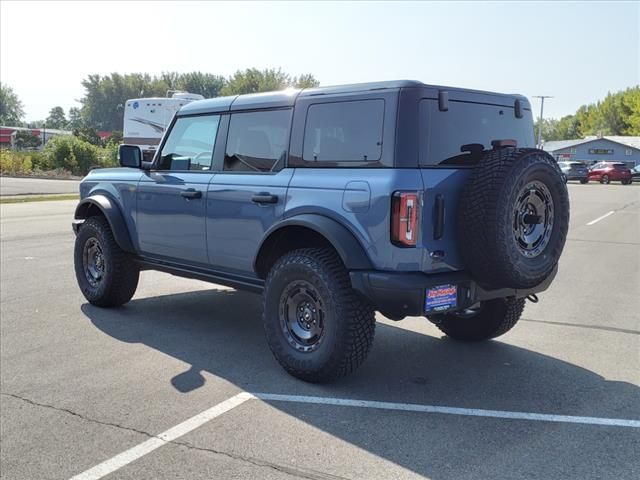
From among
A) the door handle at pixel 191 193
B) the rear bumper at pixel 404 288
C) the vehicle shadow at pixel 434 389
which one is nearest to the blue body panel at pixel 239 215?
the door handle at pixel 191 193

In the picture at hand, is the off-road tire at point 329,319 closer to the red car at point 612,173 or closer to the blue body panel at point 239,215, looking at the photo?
the blue body panel at point 239,215

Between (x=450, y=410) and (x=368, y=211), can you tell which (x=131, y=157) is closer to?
(x=368, y=211)

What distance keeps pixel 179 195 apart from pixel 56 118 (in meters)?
182

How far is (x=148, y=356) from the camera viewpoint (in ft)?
16.4

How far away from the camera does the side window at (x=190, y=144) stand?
5435mm

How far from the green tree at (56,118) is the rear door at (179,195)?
17435cm

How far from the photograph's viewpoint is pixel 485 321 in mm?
5266

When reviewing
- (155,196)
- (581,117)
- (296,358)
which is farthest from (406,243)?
(581,117)

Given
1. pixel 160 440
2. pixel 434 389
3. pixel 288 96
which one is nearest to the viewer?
pixel 160 440

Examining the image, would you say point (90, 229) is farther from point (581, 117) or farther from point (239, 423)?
point (581, 117)

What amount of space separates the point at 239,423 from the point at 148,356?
156 centimetres

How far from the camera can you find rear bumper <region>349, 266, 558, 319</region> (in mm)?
3848

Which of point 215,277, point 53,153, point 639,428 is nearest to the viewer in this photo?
point 639,428

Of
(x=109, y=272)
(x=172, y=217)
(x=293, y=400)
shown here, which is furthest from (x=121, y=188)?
(x=293, y=400)
